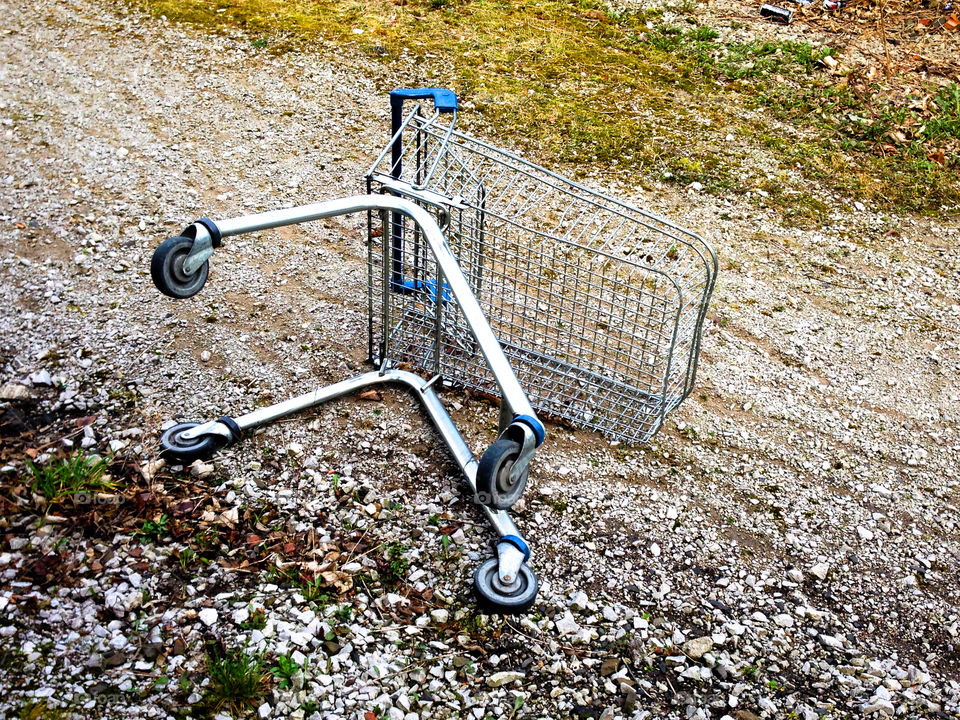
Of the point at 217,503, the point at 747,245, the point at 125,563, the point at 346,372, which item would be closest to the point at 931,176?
the point at 747,245

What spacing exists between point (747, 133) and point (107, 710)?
580cm

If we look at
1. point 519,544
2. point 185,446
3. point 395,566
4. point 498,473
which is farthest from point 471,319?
point 185,446

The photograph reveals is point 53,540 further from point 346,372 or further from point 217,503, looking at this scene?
point 346,372

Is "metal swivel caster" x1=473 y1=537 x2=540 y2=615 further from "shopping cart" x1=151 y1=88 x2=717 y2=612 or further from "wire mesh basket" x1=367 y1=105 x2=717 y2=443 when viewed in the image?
"wire mesh basket" x1=367 y1=105 x2=717 y2=443

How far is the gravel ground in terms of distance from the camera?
9.41 ft

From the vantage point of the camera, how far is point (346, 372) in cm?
421

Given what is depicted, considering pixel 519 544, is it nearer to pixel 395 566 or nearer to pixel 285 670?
pixel 395 566

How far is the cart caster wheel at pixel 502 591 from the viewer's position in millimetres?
3066

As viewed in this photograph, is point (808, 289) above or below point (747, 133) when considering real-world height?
below

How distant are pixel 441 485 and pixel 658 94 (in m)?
4.58

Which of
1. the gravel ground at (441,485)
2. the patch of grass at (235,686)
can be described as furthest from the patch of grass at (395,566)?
the patch of grass at (235,686)

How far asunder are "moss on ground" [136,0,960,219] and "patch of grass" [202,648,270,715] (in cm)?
440

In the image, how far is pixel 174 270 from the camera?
10.1 feet

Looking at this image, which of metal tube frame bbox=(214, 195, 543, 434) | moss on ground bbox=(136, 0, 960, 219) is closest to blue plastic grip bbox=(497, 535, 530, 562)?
metal tube frame bbox=(214, 195, 543, 434)
